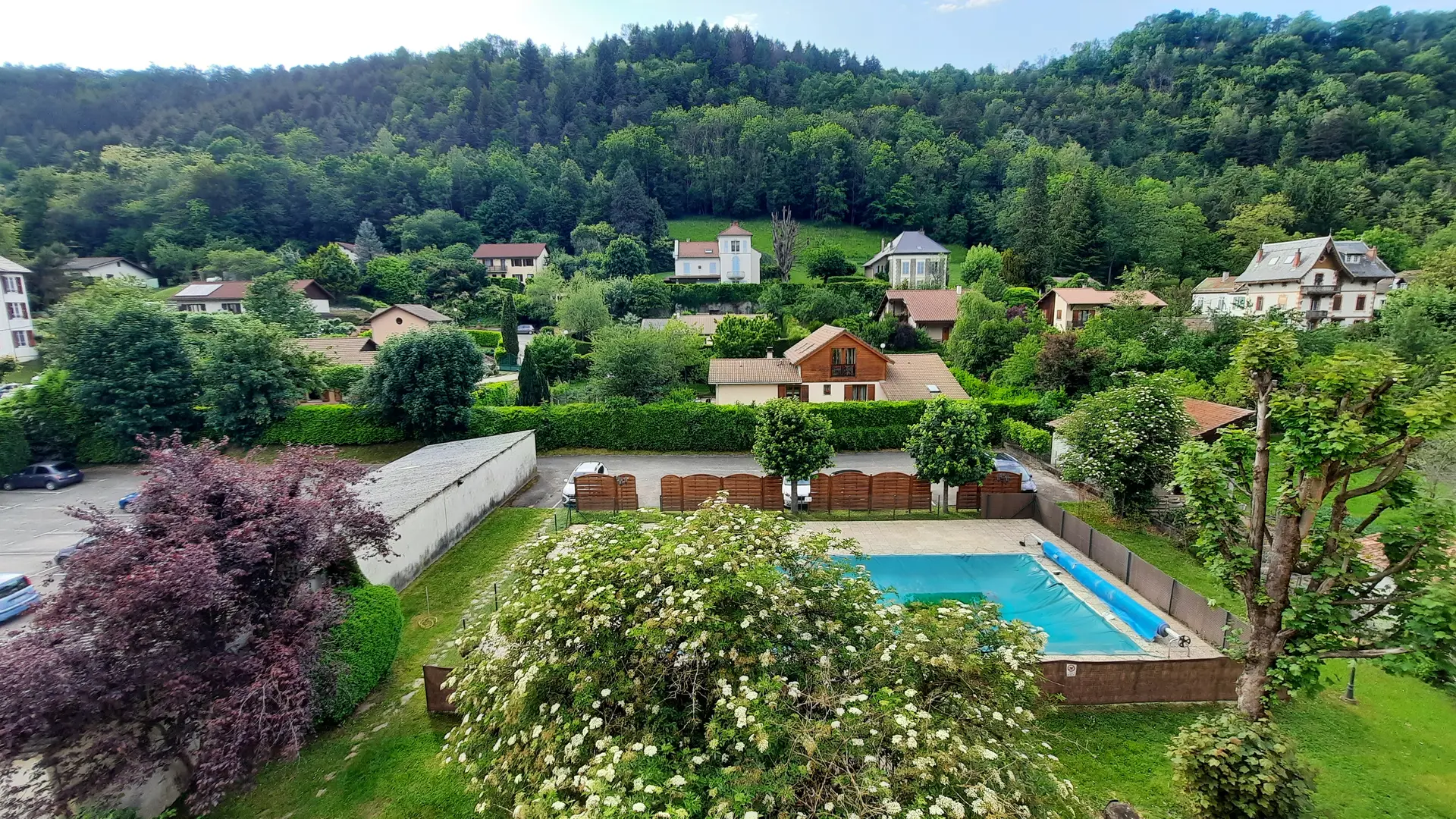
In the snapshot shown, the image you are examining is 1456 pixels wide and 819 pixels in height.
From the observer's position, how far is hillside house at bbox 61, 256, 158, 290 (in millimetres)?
59469

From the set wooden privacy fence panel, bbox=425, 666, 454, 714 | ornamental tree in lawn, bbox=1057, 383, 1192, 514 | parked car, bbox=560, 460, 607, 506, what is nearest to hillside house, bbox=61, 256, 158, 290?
parked car, bbox=560, 460, 607, 506

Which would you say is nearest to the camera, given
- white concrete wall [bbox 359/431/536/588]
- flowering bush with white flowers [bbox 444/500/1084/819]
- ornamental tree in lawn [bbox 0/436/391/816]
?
flowering bush with white flowers [bbox 444/500/1084/819]

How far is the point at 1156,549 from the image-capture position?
695 inches

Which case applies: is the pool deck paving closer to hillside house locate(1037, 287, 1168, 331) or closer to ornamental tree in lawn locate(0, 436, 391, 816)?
ornamental tree in lawn locate(0, 436, 391, 816)

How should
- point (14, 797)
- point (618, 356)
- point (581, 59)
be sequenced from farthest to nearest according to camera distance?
point (581, 59) < point (618, 356) < point (14, 797)

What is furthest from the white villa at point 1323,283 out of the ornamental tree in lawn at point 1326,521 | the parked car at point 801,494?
the ornamental tree in lawn at point 1326,521

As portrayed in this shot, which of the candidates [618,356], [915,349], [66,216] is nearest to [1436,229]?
[915,349]

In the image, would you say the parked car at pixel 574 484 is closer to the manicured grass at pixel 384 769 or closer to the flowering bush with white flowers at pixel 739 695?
the manicured grass at pixel 384 769

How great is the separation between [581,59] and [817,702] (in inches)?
5916

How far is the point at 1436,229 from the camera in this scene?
163 ft

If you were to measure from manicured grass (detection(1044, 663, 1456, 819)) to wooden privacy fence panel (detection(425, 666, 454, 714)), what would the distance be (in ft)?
32.4

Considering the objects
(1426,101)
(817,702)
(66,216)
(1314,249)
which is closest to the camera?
(817,702)

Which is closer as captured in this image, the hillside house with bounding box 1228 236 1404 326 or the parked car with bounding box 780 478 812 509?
the parked car with bounding box 780 478 812 509

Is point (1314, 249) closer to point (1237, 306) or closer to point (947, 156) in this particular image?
point (1237, 306)
